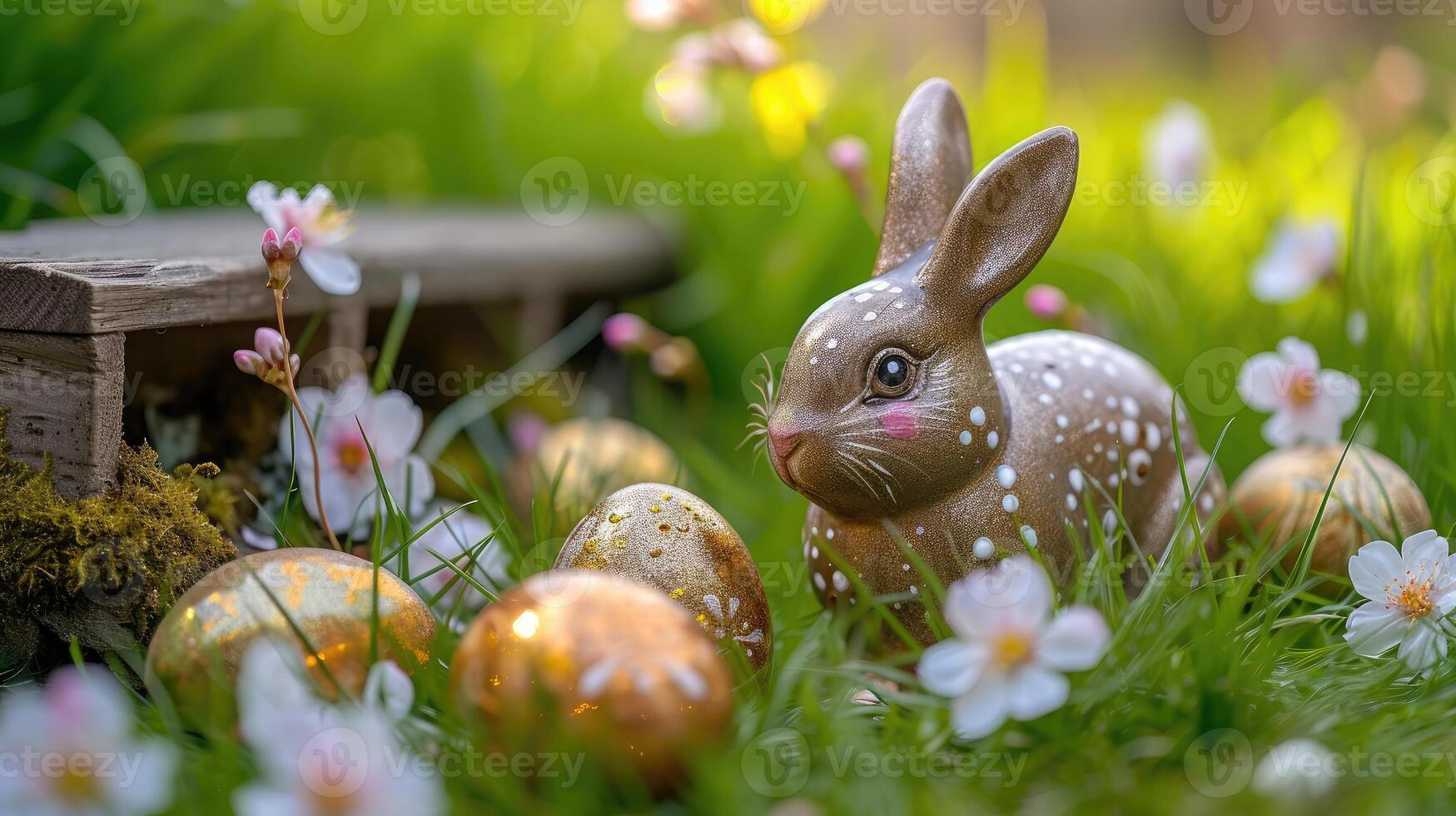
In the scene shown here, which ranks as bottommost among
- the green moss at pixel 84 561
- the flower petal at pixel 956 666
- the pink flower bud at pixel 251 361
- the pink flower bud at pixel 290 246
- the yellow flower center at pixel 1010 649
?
the green moss at pixel 84 561

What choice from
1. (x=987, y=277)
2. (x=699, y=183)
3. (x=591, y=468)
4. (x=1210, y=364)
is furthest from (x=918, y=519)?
(x=699, y=183)

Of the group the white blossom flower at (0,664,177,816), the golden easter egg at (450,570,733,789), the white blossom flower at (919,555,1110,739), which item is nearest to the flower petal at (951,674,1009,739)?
the white blossom flower at (919,555,1110,739)

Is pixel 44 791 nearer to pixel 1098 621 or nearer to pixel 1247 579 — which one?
pixel 1098 621

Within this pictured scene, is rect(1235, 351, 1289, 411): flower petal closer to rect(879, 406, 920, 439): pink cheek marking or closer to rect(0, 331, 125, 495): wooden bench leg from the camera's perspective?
rect(879, 406, 920, 439): pink cheek marking

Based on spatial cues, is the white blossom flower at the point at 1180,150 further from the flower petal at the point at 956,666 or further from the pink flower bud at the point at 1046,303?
the flower petal at the point at 956,666

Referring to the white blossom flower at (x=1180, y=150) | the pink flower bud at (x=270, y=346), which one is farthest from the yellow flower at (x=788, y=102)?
the pink flower bud at (x=270, y=346)

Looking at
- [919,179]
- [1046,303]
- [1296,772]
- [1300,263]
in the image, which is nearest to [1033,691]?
[1296,772]

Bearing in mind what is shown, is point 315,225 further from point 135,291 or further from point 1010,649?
point 1010,649
